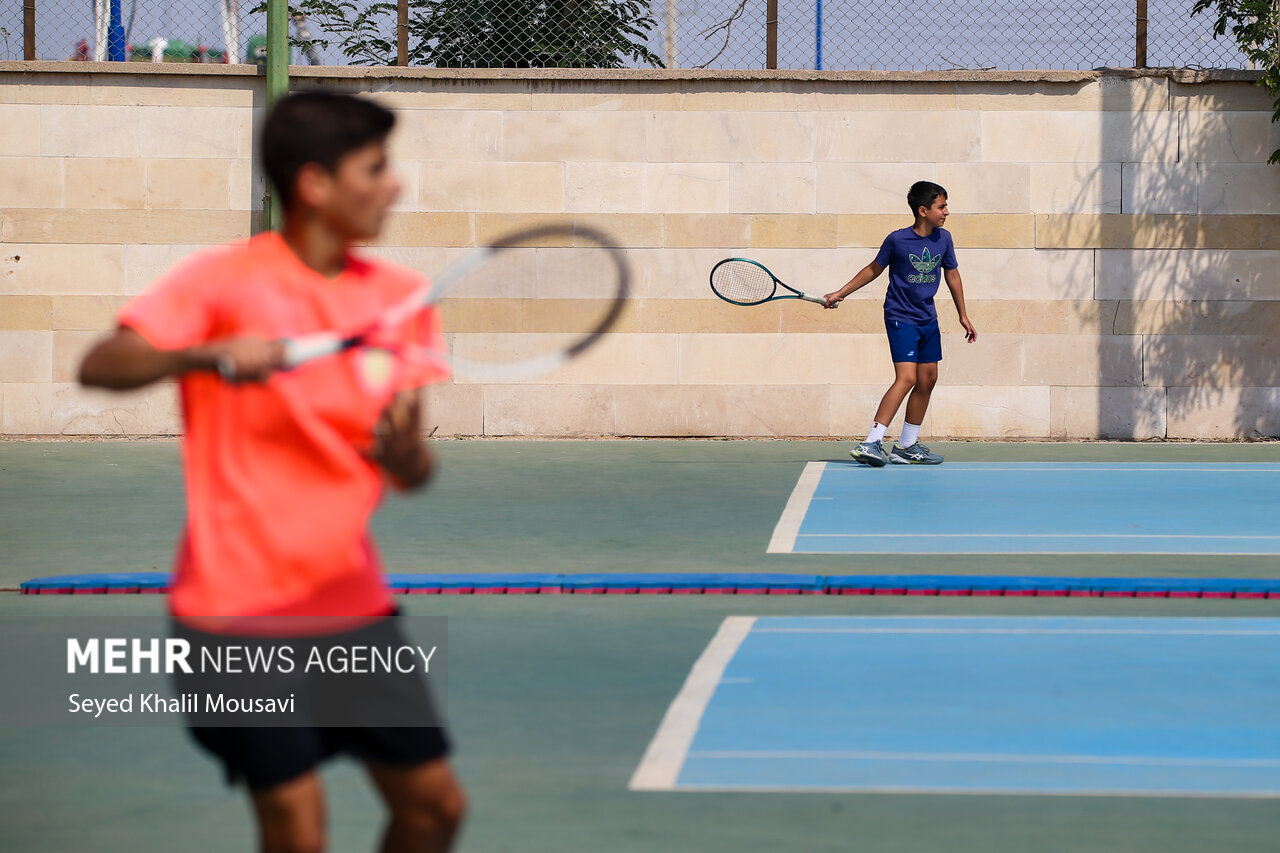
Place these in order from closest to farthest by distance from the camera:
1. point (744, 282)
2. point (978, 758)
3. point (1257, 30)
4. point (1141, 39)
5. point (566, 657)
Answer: point (978, 758) → point (566, 657) → point (744, 282) → point (1257, 30) → point (1141, 39)

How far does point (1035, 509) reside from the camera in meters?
10.7

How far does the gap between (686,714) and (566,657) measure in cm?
103

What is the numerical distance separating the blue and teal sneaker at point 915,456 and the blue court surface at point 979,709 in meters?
6.01

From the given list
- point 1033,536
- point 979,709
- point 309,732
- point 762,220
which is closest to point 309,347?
point 309,732

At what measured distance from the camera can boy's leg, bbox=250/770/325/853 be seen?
295 cm

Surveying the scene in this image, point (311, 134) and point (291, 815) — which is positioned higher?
point (311, 134)

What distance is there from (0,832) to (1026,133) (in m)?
12.2

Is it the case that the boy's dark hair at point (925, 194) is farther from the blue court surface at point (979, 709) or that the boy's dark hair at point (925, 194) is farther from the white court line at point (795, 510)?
the blue court surface at point (979, 709)

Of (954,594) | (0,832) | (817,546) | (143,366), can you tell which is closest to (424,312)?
(143,366)

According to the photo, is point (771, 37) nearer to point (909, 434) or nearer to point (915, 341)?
point (915, 341)

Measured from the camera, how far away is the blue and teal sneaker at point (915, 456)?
13.1 meters

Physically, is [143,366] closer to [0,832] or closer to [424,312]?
[424,312]

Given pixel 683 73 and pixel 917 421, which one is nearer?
pixel 917 421

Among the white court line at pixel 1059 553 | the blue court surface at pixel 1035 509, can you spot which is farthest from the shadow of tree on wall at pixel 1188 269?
the white court line at pixel 1059 553
